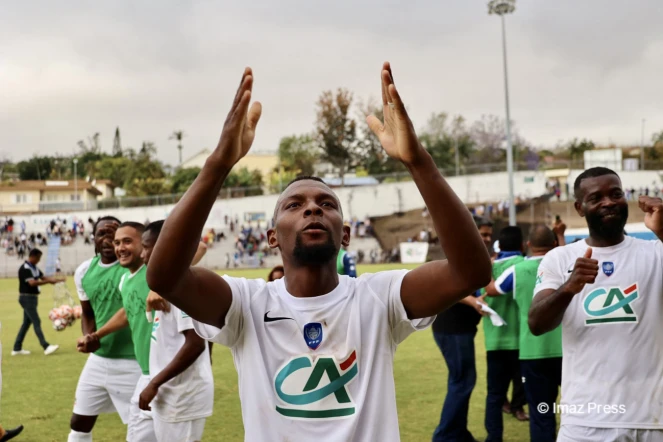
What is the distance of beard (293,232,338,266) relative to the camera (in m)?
2.72

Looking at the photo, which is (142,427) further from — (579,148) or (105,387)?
(579,148)

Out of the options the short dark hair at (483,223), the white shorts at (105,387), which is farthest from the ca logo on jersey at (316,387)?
the short dark hair at (483,223)

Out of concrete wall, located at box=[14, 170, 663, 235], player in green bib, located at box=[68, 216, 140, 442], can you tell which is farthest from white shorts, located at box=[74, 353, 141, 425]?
concrete wall, located at box=[14, 170, 663, 235]

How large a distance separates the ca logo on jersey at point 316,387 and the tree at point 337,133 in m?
68.4

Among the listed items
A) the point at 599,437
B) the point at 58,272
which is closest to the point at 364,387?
the point at 599,437

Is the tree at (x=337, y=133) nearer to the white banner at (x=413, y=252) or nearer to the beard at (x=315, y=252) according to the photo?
the white banner at (x=413, y=252)

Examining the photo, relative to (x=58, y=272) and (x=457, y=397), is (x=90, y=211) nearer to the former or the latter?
(x=58, y=272)

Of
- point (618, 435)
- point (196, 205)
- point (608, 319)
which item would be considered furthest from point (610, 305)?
point (196, 205)

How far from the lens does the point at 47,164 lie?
114 m

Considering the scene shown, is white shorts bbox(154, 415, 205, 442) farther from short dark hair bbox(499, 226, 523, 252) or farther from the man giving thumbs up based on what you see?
short dark hair bbox(499, 226, 523, 252)

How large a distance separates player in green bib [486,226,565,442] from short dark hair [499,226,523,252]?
64 cm

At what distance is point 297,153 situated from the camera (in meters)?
88.1

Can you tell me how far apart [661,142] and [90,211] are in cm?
6861

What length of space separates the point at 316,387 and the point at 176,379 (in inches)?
105
